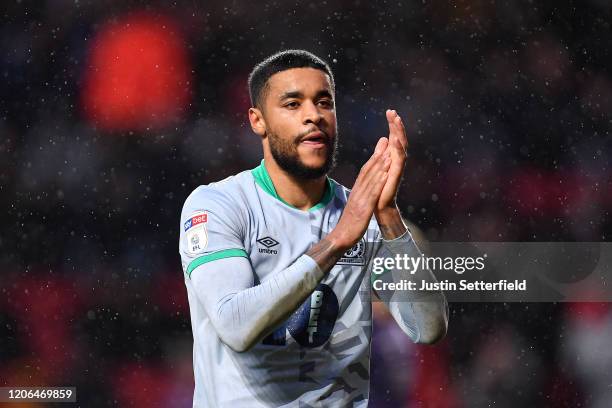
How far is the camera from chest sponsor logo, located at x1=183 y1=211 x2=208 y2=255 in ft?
9.71

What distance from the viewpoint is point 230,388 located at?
3.00 metres

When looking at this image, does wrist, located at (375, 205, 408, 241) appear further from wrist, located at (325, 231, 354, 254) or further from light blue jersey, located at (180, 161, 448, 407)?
wrist, located at (325, 231, 354, 254)

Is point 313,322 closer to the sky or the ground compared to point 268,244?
closer to the ground

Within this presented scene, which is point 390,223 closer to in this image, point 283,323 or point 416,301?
point 416,301

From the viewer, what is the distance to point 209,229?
118 inches

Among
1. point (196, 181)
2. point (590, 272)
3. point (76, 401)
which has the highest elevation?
point (196, 181)

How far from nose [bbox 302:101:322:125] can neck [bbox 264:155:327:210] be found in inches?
9.3

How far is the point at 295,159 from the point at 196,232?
0.46 metres

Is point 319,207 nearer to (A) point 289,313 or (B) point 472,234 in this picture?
(A) point 289,313

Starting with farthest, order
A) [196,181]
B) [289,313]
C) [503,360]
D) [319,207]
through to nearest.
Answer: [503,360] → [196,181] → [319,207] → [289,313]

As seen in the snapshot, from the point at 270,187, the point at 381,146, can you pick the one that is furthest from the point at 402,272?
the point at 270,187

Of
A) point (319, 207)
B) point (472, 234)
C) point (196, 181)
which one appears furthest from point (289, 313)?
point (472, 234)

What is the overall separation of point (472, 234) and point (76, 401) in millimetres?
3236

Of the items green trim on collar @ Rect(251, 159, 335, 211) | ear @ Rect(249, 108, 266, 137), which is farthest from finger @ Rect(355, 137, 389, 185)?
ear @ Rect(249, 108, 266, 137)
